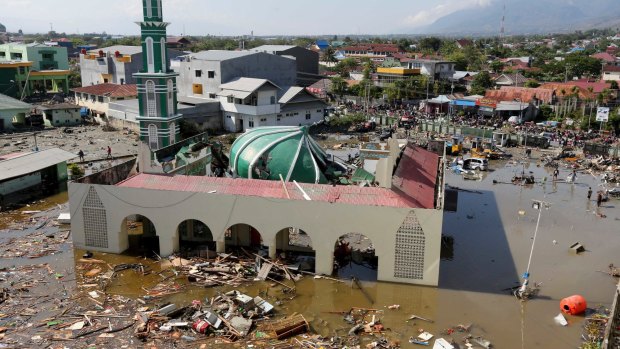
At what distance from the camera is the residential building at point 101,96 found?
48156 millimetres

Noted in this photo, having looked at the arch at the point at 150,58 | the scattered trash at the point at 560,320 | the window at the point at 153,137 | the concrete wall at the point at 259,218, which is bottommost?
the scattered trash at the point at 560,320

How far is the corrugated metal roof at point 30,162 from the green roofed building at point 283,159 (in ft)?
33.9

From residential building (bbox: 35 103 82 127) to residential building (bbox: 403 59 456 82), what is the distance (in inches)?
1654

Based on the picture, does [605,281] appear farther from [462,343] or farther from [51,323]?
[51,323]

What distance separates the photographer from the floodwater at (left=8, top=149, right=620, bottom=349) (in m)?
16.0

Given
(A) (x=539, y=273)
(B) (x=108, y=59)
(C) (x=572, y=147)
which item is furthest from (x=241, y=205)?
(B) (x=108, y=59)

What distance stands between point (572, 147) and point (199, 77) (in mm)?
31199

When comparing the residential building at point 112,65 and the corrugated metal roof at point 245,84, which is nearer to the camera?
the corrugated metal roof at point 245,84

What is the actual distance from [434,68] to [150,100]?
162 ft

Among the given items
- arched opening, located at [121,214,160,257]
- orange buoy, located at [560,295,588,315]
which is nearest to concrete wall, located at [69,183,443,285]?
arched opening, located at [121,214,160,257]

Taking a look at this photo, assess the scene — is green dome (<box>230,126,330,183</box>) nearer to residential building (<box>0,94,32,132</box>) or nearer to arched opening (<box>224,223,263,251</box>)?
arched opening (<box>224,223,263,251</box>)

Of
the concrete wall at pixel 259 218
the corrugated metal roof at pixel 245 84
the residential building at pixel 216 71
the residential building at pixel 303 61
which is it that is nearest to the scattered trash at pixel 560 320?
the concrete wall at pixel 259 218

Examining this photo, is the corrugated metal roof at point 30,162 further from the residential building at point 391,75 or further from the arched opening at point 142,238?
the residential building at point 391,75

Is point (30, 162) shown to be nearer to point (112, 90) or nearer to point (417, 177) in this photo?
point (417, 177)
